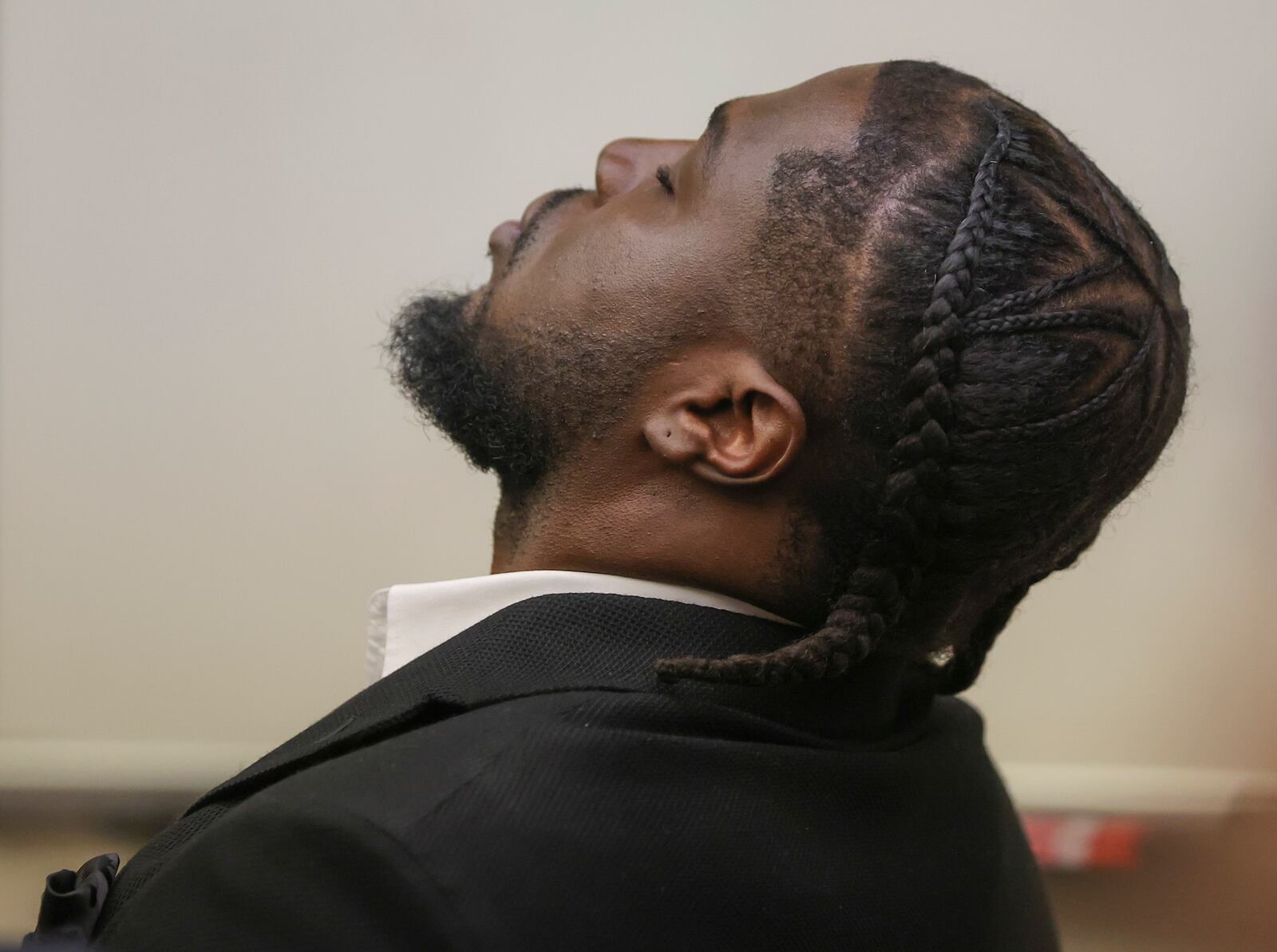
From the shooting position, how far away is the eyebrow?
0.98 meters

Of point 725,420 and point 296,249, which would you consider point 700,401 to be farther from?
point 296,249

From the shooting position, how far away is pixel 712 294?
0.93 m

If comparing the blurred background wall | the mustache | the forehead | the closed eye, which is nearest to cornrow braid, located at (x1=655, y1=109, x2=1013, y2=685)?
the forehead

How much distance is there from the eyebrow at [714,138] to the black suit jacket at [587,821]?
381mm

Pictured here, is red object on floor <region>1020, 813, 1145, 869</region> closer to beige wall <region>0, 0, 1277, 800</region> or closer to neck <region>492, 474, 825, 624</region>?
beige wall <region>0, 0, 1277, 800</region>

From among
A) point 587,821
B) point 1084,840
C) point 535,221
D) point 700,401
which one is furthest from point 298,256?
point 1084,840

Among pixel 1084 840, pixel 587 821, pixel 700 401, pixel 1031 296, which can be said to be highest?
pixel 1031 296

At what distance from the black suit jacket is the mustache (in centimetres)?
38

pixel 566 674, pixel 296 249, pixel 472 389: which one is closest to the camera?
pixel 566 674

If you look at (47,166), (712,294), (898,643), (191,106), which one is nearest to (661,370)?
(712,294)

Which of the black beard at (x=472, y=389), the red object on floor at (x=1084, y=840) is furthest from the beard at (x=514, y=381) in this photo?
the red object on floor at (x=1084, y=840)

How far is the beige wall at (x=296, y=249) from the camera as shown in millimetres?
1526

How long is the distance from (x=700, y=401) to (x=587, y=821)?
36cm

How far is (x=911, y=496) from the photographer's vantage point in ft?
2.79
